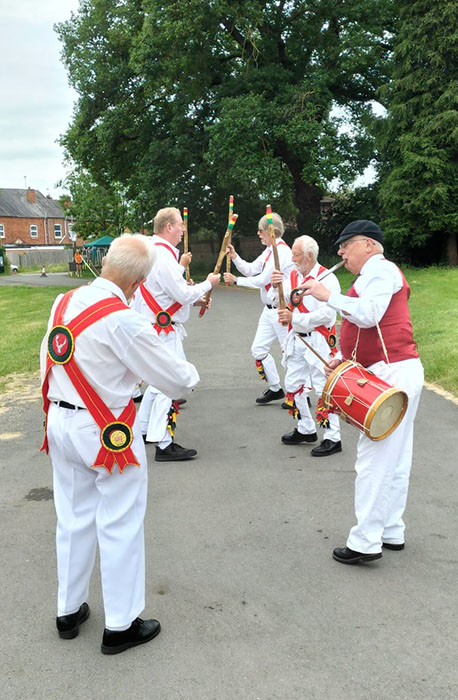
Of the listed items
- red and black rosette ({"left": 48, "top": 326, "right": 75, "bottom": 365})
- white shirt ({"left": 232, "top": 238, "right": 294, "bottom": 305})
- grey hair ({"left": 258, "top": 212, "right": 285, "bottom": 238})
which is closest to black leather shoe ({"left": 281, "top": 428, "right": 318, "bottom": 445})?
white shirt ({"left": 232, "top": 238, "right": 294, "bottom": 305})

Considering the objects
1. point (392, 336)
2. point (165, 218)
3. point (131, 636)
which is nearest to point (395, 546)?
point (392, 336)

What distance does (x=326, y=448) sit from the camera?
20.3 feet

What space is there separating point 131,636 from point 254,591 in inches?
32.1

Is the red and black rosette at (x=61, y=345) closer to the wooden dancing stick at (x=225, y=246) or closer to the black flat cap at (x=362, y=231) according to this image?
the black flat cap at (x=362, y=231)

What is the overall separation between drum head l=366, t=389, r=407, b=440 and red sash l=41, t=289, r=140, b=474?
1.45m

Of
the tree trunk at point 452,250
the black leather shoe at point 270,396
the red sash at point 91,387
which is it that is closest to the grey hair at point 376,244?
the red sash at point 91,387

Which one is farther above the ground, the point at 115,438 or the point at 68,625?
the point at 115,438

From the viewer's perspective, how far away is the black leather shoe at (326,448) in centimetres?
614

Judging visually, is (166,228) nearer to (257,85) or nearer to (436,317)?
(436,317)

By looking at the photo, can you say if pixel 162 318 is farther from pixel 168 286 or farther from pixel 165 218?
pixel 165 218

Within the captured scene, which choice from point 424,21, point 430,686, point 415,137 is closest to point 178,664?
point 430,686

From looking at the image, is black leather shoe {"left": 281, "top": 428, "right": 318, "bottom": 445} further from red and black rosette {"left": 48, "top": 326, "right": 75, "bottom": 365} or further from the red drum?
red and black rosette {"left": 48, "top": 326, "right": 75, "bottom": 365}

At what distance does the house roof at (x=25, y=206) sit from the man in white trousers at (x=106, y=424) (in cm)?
8241

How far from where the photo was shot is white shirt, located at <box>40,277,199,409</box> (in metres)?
2.92
